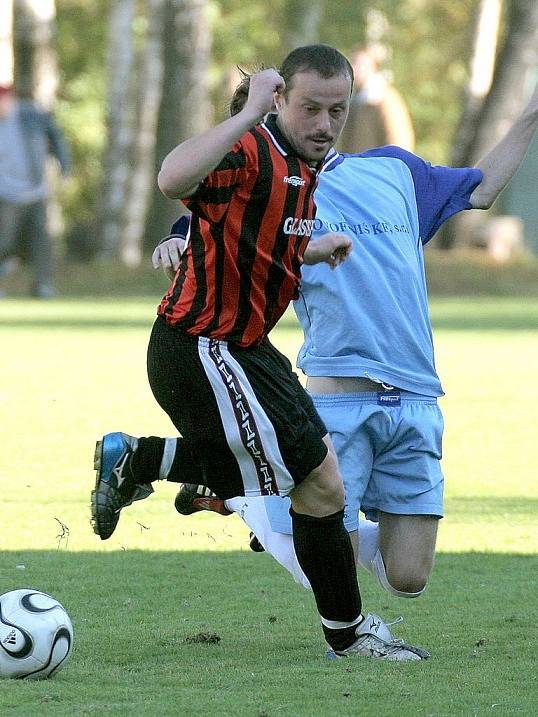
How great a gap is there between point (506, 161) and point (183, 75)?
2040cm

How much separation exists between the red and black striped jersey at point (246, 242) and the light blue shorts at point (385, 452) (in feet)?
2.53

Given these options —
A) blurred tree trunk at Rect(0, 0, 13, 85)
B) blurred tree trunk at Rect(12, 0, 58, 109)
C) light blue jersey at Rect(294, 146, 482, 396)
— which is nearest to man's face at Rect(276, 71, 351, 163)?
light blue jersey at Rect(294, 146, 482, 396)

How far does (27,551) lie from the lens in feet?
22.9

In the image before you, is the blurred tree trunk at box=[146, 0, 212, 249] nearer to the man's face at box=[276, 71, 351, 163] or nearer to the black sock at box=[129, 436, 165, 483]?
the black sock at box=[129, 436, 165, 483]

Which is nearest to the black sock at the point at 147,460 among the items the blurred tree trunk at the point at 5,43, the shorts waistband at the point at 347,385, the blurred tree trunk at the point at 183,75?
the shorts waistband at the point at 347,385

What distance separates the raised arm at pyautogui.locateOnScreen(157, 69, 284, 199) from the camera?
15.0ft

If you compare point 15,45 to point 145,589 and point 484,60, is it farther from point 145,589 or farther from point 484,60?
point 145,589

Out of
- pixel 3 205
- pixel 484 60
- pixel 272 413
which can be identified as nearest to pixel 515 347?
pixel 3 205

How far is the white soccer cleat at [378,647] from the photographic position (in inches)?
207

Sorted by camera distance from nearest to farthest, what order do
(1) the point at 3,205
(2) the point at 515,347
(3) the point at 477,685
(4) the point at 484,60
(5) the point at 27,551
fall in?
(3) the point at 477,685 < (5) the point at 27,551 < (2) the point at 515,347 < (1) the point at 3,205 < (4) the point at 484,60

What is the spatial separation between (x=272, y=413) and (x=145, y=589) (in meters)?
1.51

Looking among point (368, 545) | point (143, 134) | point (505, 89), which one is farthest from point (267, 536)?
point (143, 134)

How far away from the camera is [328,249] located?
4.94 meters

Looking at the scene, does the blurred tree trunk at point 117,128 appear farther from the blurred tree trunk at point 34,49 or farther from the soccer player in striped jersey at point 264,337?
the soccer player in striped jersey at point 264,337
